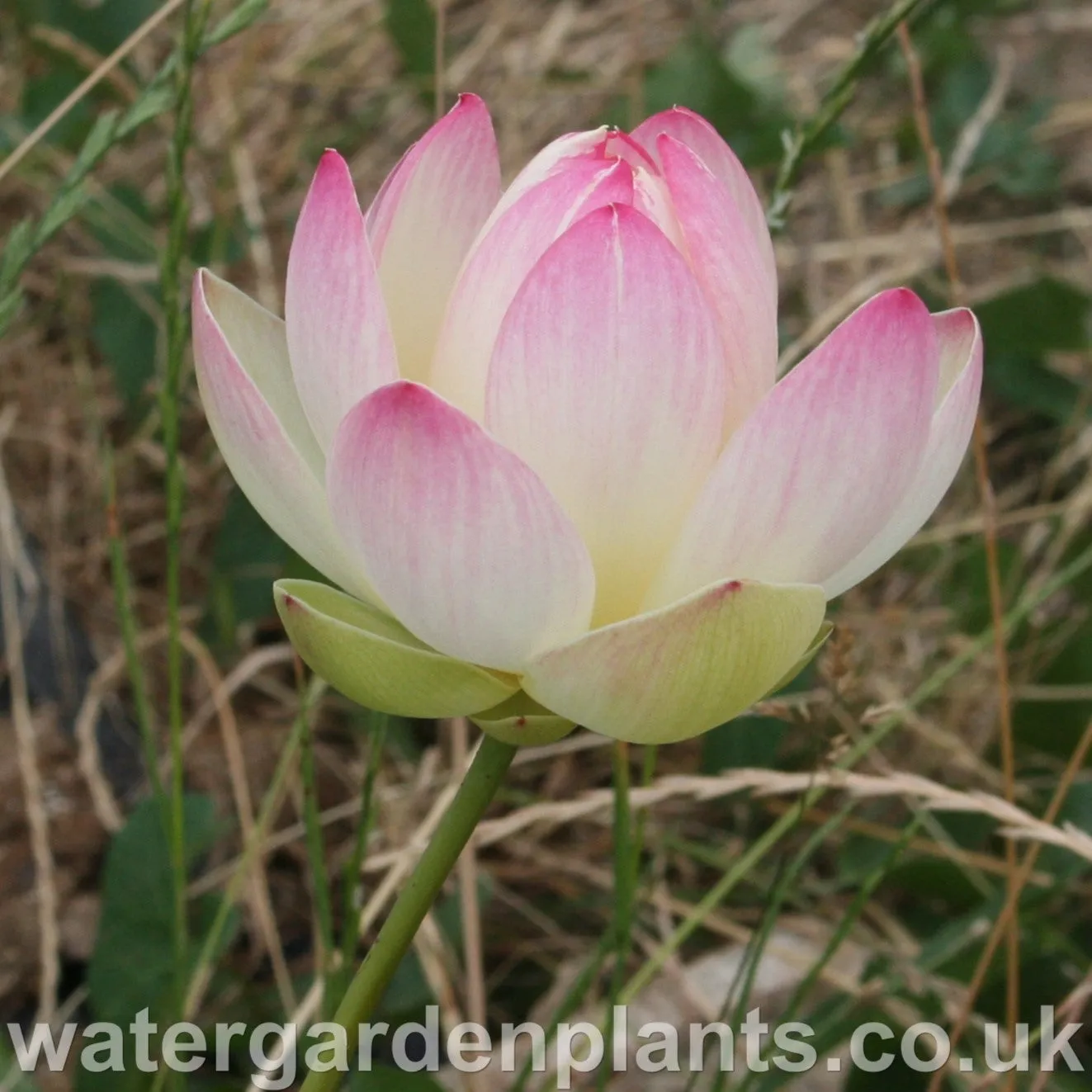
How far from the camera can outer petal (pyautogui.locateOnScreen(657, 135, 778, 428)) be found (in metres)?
0.37

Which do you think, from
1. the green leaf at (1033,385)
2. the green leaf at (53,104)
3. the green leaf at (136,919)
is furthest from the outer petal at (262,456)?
the green leaf at (1033,385)

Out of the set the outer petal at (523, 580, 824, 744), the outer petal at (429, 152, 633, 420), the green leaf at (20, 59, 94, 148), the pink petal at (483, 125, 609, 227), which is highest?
the green leaf at (20, 59, 94, 148)

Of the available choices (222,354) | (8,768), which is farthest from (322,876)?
(8,768)

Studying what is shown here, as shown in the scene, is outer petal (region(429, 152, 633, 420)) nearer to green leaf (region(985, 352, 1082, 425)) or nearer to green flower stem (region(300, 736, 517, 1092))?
green flower stem (region(300, 736, 517, 1092))

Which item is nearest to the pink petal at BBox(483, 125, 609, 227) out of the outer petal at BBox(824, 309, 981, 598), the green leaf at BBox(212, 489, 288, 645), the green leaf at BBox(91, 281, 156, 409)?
the outer petal at BBox(824, 309, 981, 598)

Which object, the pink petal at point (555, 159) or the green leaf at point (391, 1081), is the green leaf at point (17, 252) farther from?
the green leaf at point (391, 1081)

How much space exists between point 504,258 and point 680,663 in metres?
0.12

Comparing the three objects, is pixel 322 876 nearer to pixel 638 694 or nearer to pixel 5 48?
pixel 638 694

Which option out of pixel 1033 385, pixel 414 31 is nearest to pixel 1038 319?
pixel 1033 385

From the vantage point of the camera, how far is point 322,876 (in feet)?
1.81

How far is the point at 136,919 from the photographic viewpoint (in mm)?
778

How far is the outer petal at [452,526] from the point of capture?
0.32 metres

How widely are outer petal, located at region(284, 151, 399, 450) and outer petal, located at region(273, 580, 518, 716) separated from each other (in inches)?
2.4

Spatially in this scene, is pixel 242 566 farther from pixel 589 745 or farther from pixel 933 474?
pixel 933 474
